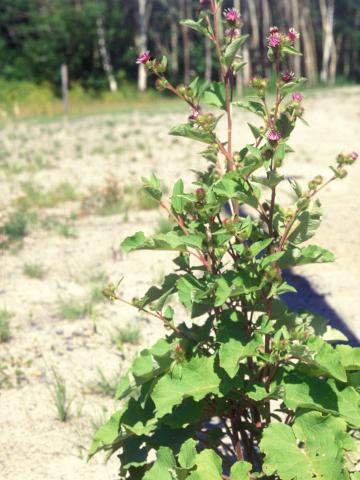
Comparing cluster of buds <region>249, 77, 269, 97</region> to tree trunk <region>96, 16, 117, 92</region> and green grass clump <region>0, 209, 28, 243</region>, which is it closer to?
green grass clump <region>0, 209, 28, 243</region>

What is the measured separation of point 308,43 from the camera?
38969 millimetres

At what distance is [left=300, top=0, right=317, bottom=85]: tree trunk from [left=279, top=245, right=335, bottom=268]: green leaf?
36.9 meters

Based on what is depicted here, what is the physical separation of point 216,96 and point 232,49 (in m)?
0.21

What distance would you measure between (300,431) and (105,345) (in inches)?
87.1

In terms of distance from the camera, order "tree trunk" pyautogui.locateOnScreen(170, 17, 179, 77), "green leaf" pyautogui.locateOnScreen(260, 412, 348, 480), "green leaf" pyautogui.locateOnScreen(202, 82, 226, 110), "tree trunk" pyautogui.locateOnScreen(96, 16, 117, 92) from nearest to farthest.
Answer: "green leaf" pyautogui.locateOnScreen(260, 412, 348, 480)
"green leaf" pyautogui.locateOnScreen(202, 82, 226, 110)
"tree trunk" pyautogui.locateOnScreen(96, 16, 117, 92)
"tree trunk" pyautogui.locateOnScreen(170, 17, 179, 77)

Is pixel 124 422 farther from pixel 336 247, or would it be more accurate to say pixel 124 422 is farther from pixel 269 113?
pixel 336 247

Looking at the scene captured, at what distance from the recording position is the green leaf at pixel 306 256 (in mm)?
2037

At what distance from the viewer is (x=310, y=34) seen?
40.8 meters

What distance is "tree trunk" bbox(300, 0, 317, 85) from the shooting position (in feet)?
126

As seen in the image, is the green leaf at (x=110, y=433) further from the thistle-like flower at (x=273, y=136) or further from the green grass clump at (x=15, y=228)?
the green grass clump at (x=15, y=228)

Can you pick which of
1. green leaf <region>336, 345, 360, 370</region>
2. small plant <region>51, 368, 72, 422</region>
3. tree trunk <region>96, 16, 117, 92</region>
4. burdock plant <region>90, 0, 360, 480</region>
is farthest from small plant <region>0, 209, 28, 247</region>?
tree trunk <region>96, 16, 117, 92</region>

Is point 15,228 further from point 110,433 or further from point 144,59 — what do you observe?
point 144,59

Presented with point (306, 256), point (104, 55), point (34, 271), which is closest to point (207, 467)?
point (306, 256)

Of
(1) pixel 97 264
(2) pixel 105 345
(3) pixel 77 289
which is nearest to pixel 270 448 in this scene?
(2) pixel 105 345
